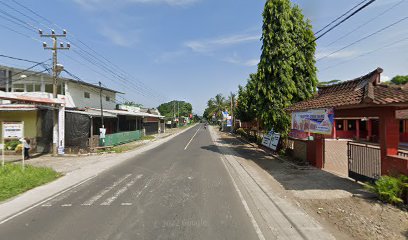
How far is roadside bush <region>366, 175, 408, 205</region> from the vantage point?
7.54 m

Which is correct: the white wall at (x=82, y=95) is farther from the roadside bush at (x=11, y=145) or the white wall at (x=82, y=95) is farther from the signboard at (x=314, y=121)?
the signboard at (x=314, y=121)

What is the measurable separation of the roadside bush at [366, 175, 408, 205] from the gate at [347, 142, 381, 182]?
5.19 ft

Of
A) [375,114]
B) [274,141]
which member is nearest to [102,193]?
[375,114]

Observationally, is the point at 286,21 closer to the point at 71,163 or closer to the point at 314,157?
the point at 314,157

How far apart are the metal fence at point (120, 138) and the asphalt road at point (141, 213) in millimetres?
14665

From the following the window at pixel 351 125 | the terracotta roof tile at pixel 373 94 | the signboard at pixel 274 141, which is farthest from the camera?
the window at pixel 351 125

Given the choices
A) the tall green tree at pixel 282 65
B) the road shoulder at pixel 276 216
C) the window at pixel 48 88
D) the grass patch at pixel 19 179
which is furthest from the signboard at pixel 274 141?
the window at pixel 48 88

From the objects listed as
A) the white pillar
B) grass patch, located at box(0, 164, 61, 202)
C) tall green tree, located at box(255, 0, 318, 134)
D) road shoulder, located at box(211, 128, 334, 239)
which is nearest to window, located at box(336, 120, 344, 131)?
tall green tree, located at box(255, 0, 318, 134)

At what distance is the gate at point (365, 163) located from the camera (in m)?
9.95

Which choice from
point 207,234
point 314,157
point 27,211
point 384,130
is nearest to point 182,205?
point 207,234

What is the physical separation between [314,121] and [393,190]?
224 inches

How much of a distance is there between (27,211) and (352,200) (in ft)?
30.9

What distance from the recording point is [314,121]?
13.0 m

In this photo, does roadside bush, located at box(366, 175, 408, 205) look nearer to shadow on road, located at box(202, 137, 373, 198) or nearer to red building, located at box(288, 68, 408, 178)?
red building, located at box(288, 68, 408, 178)
